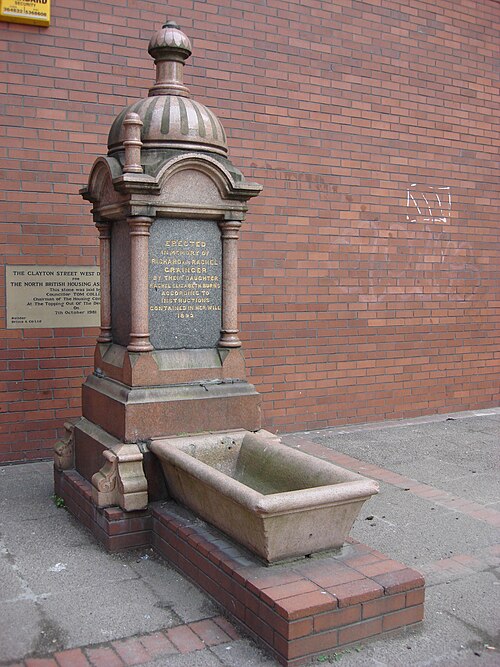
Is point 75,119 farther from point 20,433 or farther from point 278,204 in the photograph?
point 20,433

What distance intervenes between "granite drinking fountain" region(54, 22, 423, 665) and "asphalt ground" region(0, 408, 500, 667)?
6.3 inches

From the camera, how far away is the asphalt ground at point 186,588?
10.8 ft

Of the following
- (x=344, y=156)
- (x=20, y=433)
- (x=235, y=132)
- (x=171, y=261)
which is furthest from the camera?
(x=344, y=156)

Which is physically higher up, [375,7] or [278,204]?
[375,7]

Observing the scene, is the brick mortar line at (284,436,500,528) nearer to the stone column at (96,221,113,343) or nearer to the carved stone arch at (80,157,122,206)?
the stone column at (96,221,113,343)

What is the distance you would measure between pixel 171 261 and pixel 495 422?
5.15m

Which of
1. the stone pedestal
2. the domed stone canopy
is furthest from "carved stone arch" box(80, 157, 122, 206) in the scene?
the domed stone canopy

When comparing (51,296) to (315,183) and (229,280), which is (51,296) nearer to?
(229,280)

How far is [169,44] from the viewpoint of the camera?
4930mm

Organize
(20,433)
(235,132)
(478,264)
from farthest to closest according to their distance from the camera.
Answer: (478,264), (235,132), (20,433)

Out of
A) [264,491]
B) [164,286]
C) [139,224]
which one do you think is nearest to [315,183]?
[164,286]

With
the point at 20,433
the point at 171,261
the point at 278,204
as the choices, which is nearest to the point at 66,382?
the point at 20,433

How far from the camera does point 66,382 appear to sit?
6488 mm

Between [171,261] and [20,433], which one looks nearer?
[171,261]
